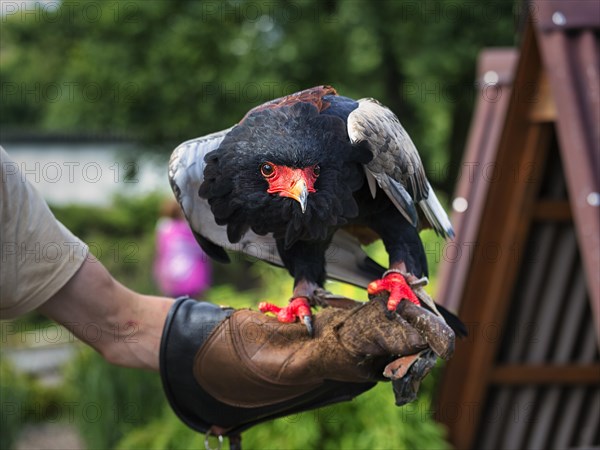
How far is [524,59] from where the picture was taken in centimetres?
311

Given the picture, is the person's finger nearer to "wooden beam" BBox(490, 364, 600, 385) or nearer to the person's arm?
the person's arm

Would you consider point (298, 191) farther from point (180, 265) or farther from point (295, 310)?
point (180, 265)

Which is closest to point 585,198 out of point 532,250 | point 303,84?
point 532,250

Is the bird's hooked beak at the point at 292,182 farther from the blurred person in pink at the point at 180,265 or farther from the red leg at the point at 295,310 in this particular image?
the blurred person in pink at the point at 180,265

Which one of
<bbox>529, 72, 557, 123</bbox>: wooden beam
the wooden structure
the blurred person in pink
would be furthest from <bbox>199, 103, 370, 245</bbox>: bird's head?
the blurred person in pink

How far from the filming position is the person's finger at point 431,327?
Result: 5.49ft

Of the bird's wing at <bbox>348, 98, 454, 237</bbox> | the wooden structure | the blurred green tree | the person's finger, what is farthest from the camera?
the blurred green tree

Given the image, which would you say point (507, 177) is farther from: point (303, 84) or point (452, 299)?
point (303, 84)

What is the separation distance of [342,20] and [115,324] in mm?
7986

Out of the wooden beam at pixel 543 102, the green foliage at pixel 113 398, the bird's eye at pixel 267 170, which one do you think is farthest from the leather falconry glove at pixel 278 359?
the green foliage at pixel 113 398

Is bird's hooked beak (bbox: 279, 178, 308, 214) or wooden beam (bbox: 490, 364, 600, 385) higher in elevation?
bird's hooked beak (bbox: 279, 178, 308, 214)

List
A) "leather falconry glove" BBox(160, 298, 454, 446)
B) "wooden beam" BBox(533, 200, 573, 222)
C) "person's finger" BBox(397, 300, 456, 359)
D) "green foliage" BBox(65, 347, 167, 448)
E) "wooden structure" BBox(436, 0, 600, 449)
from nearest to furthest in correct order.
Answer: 1. "person's finger" BBox(397, 300, 456, 359)
2. "leather falconry glove" BBox(160, 298, 454, 446)
3. "wooden structure" BBox(436, 0, 600, 449)
4. "wooden beam" BBox(533, 200, 573, 222)
5. "green foliage" BBox(65, 347, 167, 448)

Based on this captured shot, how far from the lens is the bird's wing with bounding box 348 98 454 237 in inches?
76.3

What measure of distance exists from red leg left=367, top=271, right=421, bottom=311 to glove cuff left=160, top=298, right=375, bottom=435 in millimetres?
333
